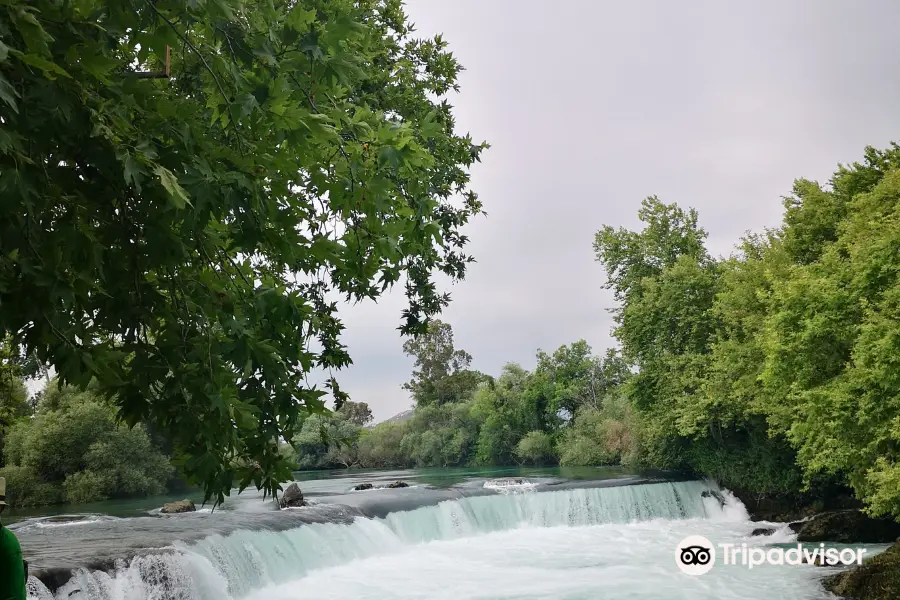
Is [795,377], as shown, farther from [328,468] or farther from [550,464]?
[328,468]

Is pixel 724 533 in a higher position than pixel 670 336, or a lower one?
lower

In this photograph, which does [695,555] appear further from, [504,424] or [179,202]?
[504,424]

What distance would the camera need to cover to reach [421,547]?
18.5m

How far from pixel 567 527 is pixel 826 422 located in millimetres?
9856

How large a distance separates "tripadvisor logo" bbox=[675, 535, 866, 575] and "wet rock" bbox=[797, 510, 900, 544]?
30.1 inches

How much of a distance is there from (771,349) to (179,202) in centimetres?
1588

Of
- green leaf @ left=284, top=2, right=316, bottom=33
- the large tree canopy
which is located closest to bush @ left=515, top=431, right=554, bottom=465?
the large tree canopy

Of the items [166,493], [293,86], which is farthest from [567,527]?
[293,86]

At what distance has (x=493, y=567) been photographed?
16.2m

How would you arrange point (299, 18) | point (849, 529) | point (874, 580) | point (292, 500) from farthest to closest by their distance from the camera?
point (292, 500), point (849, 529), point (874, 580), point (299, 18)

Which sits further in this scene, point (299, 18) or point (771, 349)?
point (771, 349)

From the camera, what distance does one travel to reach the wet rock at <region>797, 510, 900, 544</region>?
1688cm

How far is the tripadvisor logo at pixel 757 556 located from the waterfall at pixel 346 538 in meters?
4.94

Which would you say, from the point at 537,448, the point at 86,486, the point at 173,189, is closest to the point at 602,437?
the point at 537,448
